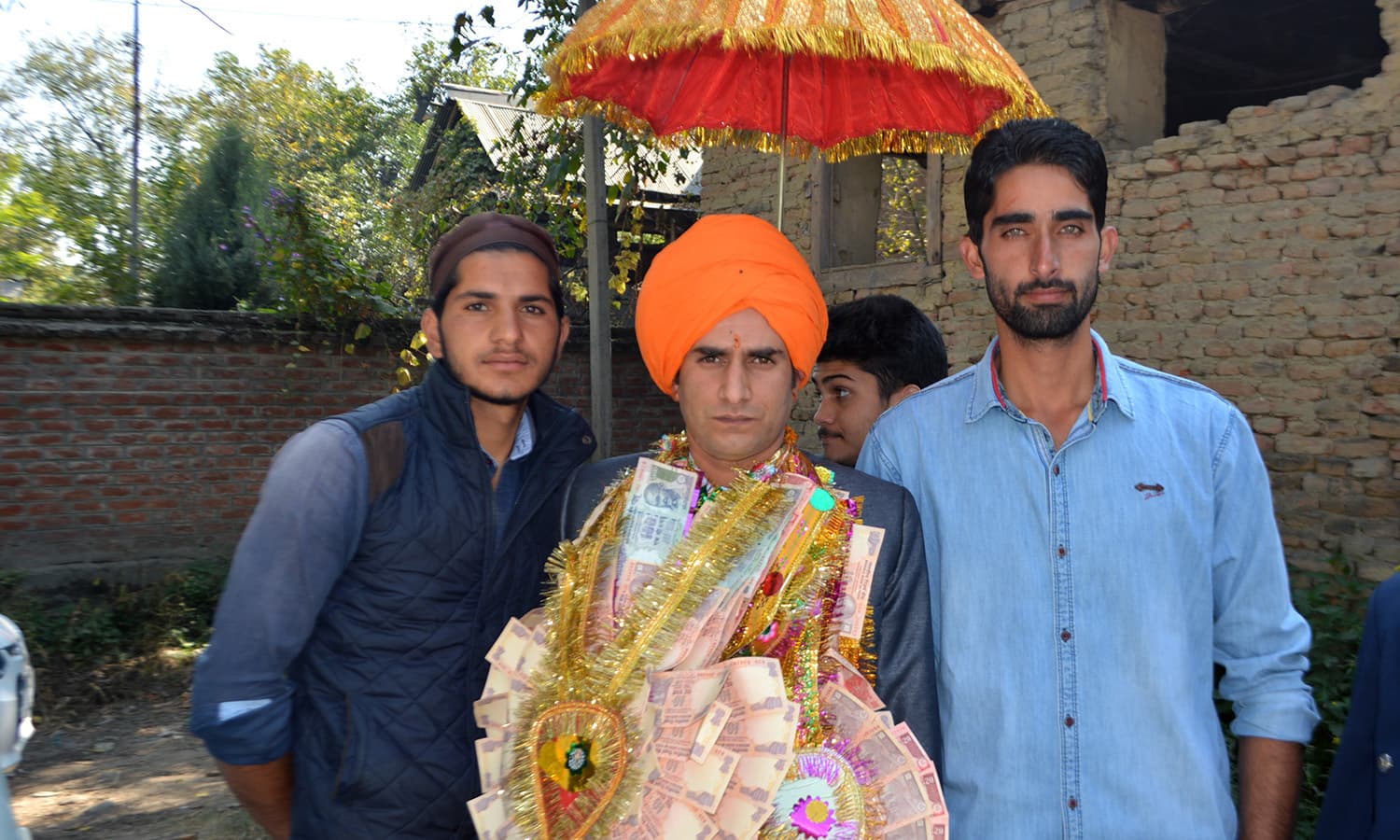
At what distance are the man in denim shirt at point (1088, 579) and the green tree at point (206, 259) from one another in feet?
34.1

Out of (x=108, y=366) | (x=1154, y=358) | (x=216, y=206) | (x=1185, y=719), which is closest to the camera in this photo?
(x=1185, y=719)

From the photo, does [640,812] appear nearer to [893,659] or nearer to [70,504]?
[893,659]

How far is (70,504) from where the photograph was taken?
292 inches

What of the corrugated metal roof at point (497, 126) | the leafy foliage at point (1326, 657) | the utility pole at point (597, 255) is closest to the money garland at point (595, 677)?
the utility pole at point (597, 255)

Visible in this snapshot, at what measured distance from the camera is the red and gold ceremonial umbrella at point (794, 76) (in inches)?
69.4

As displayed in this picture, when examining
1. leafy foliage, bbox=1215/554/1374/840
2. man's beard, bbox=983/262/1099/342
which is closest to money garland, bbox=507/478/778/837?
man's beard, bbox=983/262/1099/342

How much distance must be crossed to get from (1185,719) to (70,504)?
7.89 m

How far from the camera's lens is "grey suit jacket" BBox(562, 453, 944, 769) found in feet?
5.95

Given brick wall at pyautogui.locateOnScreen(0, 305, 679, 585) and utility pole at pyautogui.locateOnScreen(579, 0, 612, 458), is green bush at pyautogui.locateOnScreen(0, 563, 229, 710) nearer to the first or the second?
brick wall at pyautogui.locateOnScreen(0, 305, 679, 585)

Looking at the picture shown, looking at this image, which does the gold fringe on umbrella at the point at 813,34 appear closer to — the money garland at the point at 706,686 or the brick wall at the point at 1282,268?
the money garland at the point at 706,686

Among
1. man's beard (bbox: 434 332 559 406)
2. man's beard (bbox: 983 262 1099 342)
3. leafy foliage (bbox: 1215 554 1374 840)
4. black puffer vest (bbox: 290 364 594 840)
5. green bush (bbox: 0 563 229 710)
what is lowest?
green bush (bbox: 0 563 229 710)

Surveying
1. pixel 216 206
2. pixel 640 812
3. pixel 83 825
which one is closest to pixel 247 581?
pixel 640 812

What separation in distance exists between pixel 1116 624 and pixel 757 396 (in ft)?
2.51

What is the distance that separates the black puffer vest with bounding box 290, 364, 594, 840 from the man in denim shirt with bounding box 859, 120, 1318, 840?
92 cm
